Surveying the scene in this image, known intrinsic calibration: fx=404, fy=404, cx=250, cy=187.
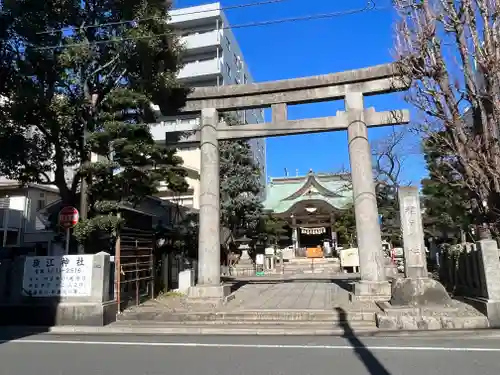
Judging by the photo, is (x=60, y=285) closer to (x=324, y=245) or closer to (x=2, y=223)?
(x=2, y=223)

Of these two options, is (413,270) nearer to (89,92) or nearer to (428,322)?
(428,322)

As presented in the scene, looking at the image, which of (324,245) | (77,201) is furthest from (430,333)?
(324,245)

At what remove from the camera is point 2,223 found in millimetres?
23234

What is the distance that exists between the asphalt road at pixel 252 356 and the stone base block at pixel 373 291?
337 cm

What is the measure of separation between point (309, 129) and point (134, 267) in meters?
7.14

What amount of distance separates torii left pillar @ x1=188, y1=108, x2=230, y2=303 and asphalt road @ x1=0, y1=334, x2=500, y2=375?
12.0 feet

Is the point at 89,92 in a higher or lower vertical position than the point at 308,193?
lower

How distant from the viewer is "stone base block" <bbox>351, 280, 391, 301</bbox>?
11.5m

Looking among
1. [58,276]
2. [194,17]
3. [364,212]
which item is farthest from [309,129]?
[194,17]

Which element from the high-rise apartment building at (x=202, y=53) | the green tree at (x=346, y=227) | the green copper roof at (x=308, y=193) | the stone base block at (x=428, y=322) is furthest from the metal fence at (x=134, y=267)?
the high-rise apartment building at (x=202, y=53)

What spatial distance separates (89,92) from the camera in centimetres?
1288

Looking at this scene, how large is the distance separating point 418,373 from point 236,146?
2042 centimetres

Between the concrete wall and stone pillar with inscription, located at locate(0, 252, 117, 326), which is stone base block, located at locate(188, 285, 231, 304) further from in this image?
the concrete wall

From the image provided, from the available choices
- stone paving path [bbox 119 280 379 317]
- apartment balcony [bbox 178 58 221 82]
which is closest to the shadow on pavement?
stone paving path [bbox 119 280 379 317]
